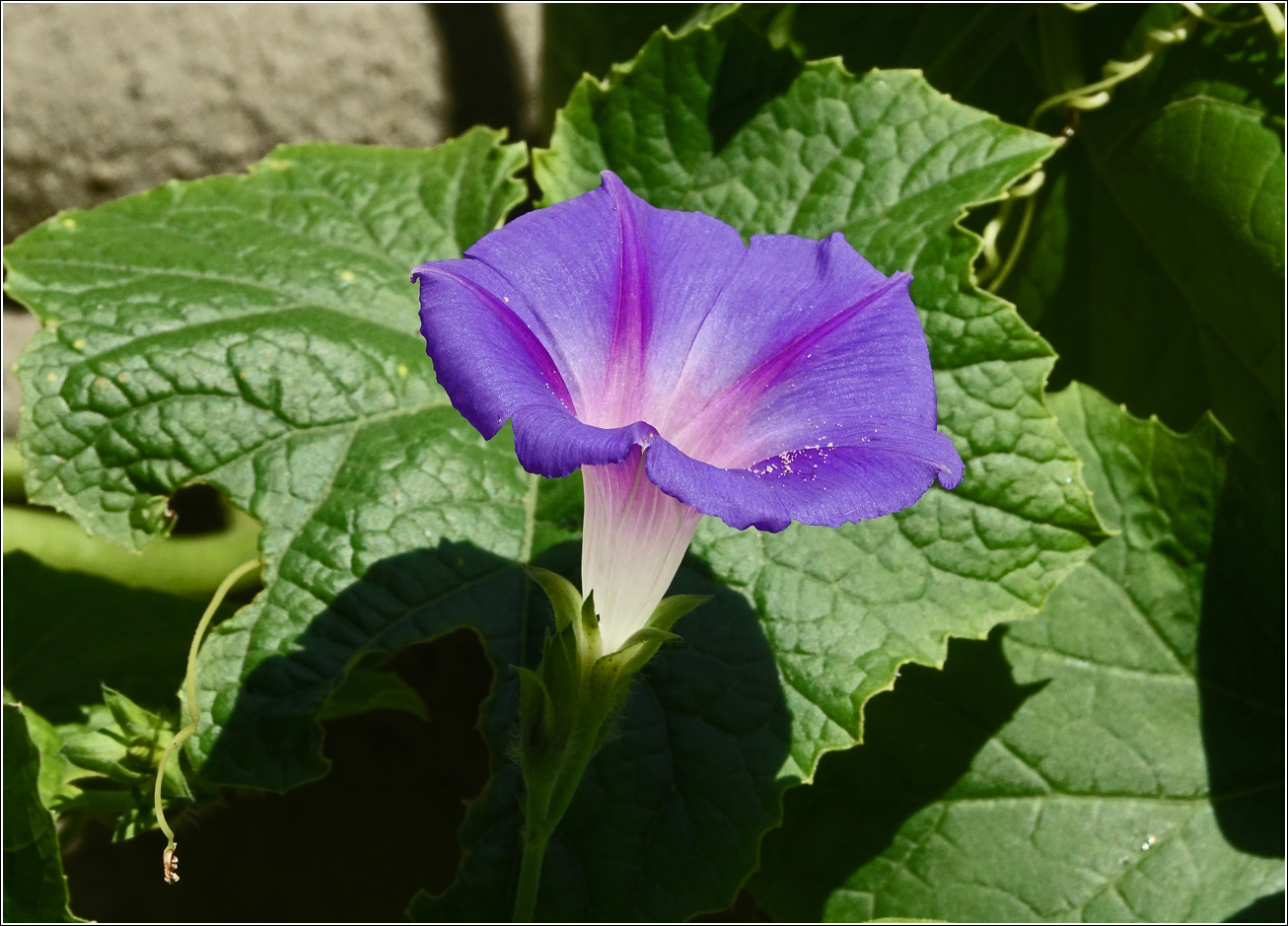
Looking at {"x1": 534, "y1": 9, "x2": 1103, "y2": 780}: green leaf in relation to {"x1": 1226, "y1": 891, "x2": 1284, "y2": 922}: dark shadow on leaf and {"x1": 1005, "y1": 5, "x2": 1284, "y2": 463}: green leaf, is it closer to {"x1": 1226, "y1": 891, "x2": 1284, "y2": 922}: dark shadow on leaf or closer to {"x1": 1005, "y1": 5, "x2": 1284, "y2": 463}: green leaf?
{"x1": 1005, "y1": 5, "x2": 1284, "y2": 463}: green leaf

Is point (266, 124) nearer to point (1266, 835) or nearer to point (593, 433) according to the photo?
point (593, 433)

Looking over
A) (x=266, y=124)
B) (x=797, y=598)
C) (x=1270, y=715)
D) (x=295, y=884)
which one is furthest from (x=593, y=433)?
(x=266, y=124)

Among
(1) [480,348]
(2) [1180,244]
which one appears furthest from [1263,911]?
(1) [480,348]

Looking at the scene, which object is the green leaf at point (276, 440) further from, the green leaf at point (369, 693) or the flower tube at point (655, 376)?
the flower tube at point (655, 376)

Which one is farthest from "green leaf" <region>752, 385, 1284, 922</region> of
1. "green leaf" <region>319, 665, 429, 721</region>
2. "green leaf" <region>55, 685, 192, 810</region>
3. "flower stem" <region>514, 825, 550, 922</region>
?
"green leaf" <region>55, 685, 192, 810</region>

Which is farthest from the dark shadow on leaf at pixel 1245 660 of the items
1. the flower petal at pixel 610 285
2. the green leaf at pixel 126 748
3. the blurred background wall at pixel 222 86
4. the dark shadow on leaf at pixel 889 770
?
the blurred background wall at pixel 222 86

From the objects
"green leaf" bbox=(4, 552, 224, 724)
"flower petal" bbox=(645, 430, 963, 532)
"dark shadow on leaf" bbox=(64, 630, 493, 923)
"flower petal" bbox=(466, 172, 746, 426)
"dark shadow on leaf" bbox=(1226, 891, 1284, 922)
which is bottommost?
"dark shadow on leaf" bbox=(64, 630, 493, 923)

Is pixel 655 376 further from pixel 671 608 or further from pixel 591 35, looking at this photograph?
pixel 591 35
